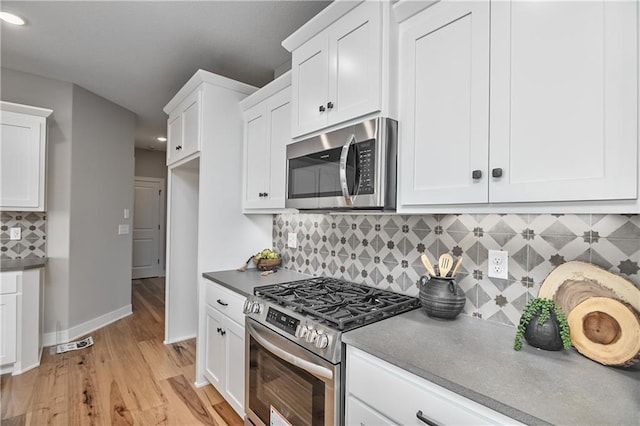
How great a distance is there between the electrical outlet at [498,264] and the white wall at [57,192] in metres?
4.00

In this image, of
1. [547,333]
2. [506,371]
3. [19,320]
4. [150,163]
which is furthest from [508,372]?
[150,163]

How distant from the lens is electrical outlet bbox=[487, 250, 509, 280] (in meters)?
1.38

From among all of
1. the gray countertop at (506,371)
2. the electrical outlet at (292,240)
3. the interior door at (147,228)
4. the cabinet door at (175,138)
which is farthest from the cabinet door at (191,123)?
the interior door at (147,228)

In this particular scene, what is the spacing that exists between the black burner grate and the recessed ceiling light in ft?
8.59

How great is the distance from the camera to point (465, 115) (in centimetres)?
122

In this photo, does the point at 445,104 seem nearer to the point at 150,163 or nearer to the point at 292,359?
the point at 292,359

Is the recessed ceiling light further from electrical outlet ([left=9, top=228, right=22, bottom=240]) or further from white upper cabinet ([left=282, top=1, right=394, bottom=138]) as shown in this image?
white upper cabinet ([left=282, top=1, right=394, bottom=138])

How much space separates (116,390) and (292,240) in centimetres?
176

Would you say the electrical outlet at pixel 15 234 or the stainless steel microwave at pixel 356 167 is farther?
the electrical outlet at pixel 15 234

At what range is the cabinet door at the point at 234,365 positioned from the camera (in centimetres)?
197

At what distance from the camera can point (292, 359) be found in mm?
1455

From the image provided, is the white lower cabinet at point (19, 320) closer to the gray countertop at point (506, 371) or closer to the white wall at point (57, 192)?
the white wall at point (57, 192)

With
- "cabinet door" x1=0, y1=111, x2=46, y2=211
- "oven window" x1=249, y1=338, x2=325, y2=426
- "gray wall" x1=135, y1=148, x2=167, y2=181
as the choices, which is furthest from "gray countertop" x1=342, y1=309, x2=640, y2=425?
"gray wall" x1=135, y1=148, x2=167, y2=181

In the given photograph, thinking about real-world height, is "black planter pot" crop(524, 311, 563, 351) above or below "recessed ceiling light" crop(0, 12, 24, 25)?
below
